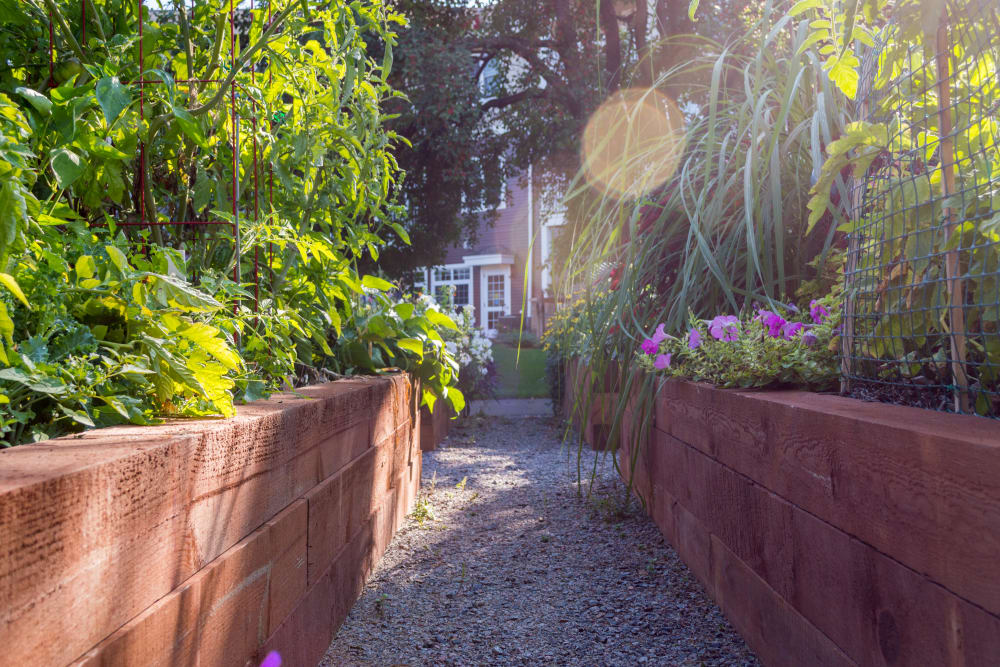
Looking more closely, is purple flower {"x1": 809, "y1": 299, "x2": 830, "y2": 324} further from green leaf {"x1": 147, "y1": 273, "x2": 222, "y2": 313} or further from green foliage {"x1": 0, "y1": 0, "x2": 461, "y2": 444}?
green leaf {"x1": 147, "y1": 273, "x2": 222, "y2": 313}

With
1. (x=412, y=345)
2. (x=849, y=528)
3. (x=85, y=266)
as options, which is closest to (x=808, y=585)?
(x=849, y=528)

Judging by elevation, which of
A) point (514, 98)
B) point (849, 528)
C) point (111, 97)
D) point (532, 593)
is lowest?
point (532, 593)

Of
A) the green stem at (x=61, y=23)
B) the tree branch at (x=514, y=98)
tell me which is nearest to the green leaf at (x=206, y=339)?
the green stem at (x=61, y=23)

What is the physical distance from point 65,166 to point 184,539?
616 millimetres

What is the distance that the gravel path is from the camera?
1.84m

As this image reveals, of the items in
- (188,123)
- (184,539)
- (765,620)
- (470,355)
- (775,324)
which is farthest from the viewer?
(470,355)

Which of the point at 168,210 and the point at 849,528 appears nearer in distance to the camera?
the point at 849,528

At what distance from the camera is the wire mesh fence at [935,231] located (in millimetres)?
1164

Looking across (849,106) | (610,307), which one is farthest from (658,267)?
(849,106)

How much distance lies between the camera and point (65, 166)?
3.83ft

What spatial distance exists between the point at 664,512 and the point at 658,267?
929 millimetres

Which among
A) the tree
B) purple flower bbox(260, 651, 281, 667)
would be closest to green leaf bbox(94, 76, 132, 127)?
purple flower bbox(260, 651, 281, 667)

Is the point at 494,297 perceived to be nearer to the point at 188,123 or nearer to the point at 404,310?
the point at 404,310

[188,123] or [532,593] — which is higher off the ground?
[188,123]
